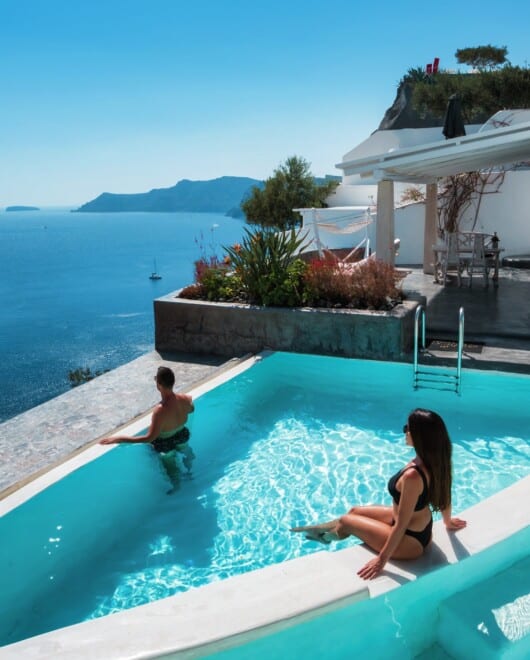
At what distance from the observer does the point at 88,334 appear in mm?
39500

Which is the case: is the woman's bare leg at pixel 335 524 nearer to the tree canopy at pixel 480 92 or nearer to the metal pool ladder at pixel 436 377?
the metal pool ladder at pixel 436 377

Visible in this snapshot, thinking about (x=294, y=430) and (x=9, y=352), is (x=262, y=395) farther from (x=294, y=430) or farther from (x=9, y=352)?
(x=9, y=352)

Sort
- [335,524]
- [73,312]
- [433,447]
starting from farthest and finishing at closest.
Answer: [73,312] < [335,524] < [433,447]

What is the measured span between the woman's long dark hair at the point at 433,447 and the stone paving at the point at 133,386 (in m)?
2.92

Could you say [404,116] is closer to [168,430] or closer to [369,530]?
[168,430]

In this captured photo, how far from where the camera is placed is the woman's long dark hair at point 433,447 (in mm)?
3201

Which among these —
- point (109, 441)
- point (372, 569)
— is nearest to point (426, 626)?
point (372, 569)

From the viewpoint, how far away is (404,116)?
1578 inches

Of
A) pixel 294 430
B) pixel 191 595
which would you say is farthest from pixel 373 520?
pixel 294 430

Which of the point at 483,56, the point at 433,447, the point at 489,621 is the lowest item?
the point at 489,621

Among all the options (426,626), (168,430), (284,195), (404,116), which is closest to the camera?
(426,626)

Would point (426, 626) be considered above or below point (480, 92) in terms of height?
below

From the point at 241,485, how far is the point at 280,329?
10.4 feet

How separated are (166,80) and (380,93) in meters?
25.4
